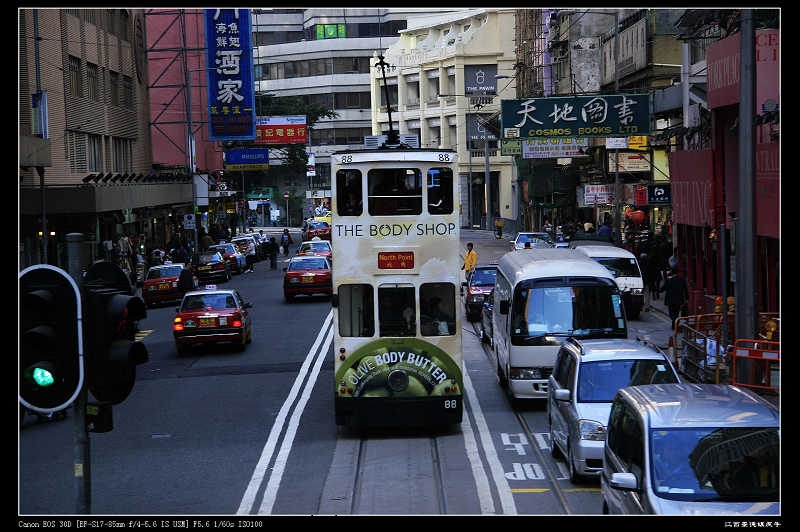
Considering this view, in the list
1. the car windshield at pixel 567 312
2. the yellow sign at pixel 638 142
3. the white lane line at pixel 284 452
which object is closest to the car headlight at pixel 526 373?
the car windshield at pixel 567 312

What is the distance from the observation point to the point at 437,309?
17.4m

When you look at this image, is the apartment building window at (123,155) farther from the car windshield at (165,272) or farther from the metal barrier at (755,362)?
the metal barrier at (755,362)

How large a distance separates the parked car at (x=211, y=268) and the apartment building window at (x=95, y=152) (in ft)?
19.2

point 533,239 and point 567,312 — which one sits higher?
point 533,239

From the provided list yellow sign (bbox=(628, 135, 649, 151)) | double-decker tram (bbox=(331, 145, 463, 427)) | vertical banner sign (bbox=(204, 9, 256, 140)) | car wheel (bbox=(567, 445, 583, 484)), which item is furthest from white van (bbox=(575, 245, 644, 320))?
vertical banner sign (bbox=(204, 9, 256, 140))

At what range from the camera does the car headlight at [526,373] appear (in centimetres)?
1969

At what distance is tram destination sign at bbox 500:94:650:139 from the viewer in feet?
110

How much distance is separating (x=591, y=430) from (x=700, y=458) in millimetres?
3889

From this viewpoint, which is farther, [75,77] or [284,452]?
[75,77]

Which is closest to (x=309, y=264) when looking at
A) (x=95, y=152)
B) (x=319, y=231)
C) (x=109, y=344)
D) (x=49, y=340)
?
(x=95, y=152)

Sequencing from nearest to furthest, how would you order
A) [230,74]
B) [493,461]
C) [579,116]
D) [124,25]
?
[493,461]
[579,116]
[124,25]
[230,74]

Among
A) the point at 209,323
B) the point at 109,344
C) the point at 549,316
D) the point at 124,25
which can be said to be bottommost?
the point at 209,323

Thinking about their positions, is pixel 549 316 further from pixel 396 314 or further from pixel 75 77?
pixel 75 77

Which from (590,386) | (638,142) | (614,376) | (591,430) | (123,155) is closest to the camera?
(591,430)
